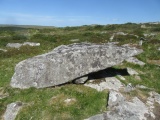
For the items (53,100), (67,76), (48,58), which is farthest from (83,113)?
(48,58)

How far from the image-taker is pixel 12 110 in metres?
19.1

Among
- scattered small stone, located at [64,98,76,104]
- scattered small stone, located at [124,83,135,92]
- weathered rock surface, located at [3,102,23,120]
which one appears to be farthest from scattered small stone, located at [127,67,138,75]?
weathered rock surface, located at [3,102,23,120]

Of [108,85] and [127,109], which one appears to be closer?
[127,109]

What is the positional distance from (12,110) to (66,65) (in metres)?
4.61

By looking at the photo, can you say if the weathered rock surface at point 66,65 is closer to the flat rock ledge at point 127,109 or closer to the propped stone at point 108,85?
the propped stone at point 108,85

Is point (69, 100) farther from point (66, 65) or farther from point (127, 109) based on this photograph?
point (127, 109)

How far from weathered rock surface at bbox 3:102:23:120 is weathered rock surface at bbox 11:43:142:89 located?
1.96 metres

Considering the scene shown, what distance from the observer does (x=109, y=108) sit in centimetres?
1823

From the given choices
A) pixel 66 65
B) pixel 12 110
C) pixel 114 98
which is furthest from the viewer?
pixel 66 65

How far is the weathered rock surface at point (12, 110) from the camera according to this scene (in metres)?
18.6

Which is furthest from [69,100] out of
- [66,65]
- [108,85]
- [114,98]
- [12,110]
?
[12,110]

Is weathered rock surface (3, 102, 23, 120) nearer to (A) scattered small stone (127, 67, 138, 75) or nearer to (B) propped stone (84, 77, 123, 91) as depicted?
(B) propped stone (84, 77, 123, 91)

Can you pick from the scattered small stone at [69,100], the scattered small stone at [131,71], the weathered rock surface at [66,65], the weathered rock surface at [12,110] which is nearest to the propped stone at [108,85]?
the weathered rock surface at [66,65]

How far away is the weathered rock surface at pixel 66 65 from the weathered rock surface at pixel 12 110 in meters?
1.96
